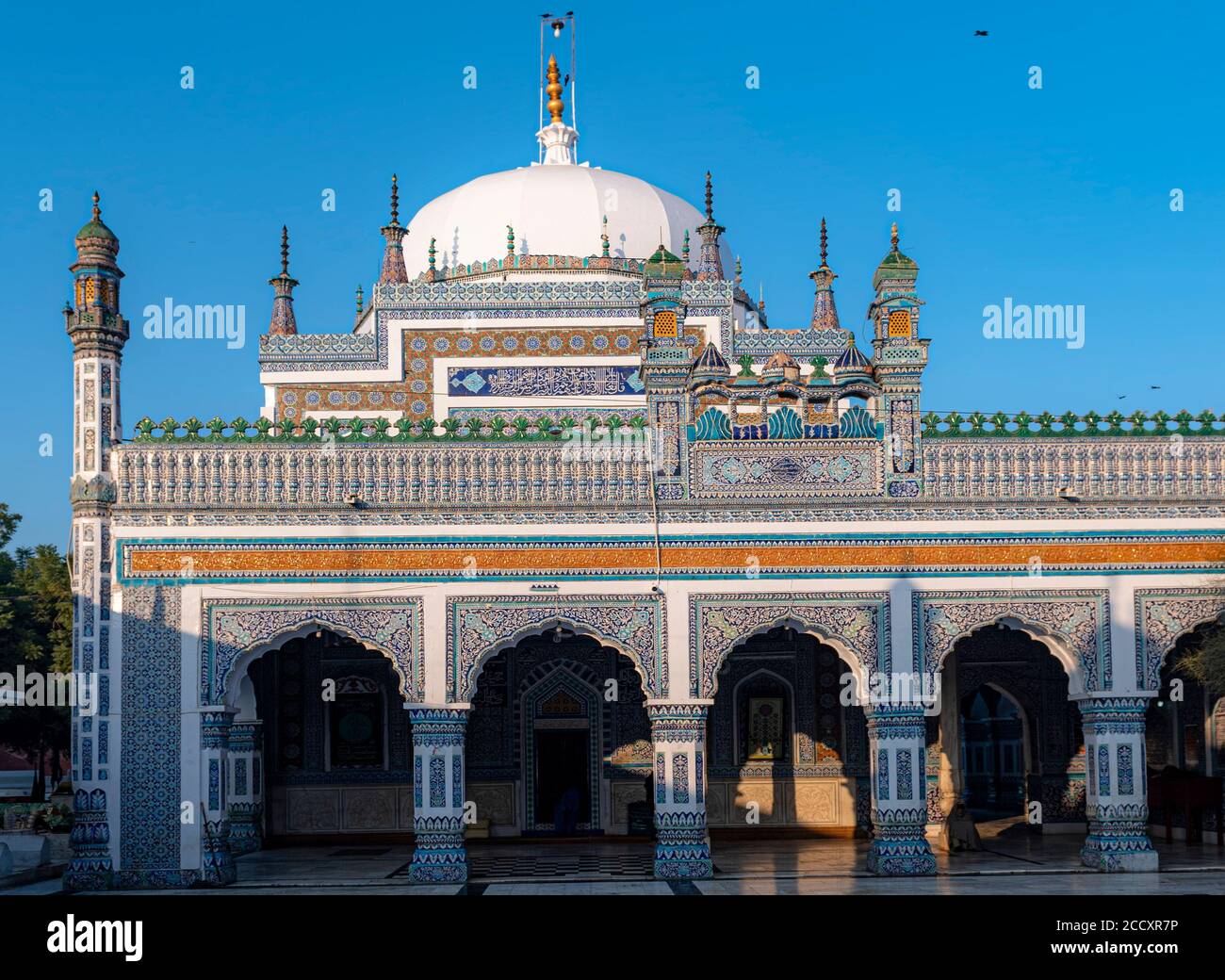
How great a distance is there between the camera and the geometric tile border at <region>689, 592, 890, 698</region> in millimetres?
13039

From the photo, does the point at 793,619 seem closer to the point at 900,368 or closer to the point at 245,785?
the point at 900,368

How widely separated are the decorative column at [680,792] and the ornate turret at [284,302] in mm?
8138

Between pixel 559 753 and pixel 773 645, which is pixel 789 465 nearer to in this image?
pixel 773 645

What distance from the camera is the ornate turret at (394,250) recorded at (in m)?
18.6

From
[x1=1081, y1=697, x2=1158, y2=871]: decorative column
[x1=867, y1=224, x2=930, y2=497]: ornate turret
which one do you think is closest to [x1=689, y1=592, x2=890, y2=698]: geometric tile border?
[x1=867, y1=224, x2=930, y2=497]: ornate turret

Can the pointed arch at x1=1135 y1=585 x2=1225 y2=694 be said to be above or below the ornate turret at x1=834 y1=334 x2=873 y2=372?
below

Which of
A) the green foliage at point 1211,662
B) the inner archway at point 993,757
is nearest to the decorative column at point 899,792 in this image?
the green foliage at point 1211,662

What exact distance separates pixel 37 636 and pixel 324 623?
22.7 feet

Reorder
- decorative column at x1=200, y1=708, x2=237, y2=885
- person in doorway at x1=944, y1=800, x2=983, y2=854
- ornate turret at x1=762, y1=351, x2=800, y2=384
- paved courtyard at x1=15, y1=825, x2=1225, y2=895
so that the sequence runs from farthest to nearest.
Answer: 1. person in doorway at x1=944, y1=800, x2=983, y2=854
2. ornate turret at x1=762, y1=351, x2=800, y2=384
3. decorative column at x1=200, y1=708, x2=237, y2=885
4. paved courtyard at x1=15, y1=825, x2=1225, y2=895

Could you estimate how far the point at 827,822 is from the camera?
16344mm

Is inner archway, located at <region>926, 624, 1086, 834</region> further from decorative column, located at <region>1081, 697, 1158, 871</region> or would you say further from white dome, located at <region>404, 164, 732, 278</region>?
white dome, located at <region>404, 164, 732, 278</region>

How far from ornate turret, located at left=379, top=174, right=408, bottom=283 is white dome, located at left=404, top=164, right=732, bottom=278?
0.69m

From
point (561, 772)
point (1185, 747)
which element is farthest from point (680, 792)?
point (1185, 747)
